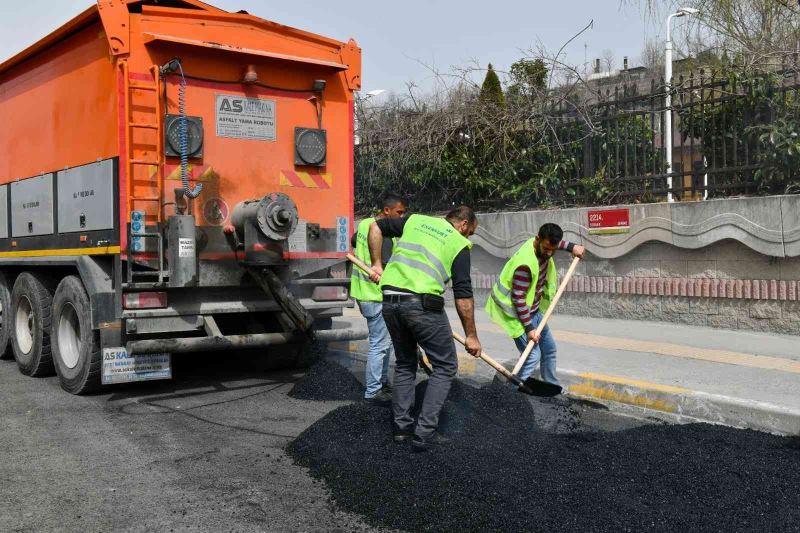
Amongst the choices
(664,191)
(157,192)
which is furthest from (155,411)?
(664,191)

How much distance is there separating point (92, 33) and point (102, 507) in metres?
4.22

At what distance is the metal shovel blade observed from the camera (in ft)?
19.2

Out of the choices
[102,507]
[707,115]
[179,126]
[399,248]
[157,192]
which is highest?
[707,115]

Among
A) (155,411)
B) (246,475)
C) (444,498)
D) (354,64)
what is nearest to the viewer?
(444,498)

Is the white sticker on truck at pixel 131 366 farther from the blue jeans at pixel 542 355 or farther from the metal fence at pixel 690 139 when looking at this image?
the metal fence at pixel 690 139

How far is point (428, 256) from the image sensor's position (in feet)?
17.0

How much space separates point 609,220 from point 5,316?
7144mm

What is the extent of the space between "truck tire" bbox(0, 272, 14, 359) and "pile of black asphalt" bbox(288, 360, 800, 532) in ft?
15.6

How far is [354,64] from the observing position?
770 centimetres

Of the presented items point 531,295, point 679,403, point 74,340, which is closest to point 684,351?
point 679,403

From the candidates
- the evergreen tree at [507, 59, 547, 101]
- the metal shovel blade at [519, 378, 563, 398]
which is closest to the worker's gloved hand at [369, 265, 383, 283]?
the metal shovel blade at [519, 378, 563, 398]

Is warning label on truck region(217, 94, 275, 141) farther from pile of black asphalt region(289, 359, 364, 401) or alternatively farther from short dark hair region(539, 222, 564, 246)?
short dark hair region(539, 222, 564, 246)

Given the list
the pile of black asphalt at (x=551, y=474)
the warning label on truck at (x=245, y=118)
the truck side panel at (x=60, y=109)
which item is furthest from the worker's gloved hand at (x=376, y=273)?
the truck side panel at (x=60, y=109)

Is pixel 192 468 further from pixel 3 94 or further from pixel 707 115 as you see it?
pixel 707 115
